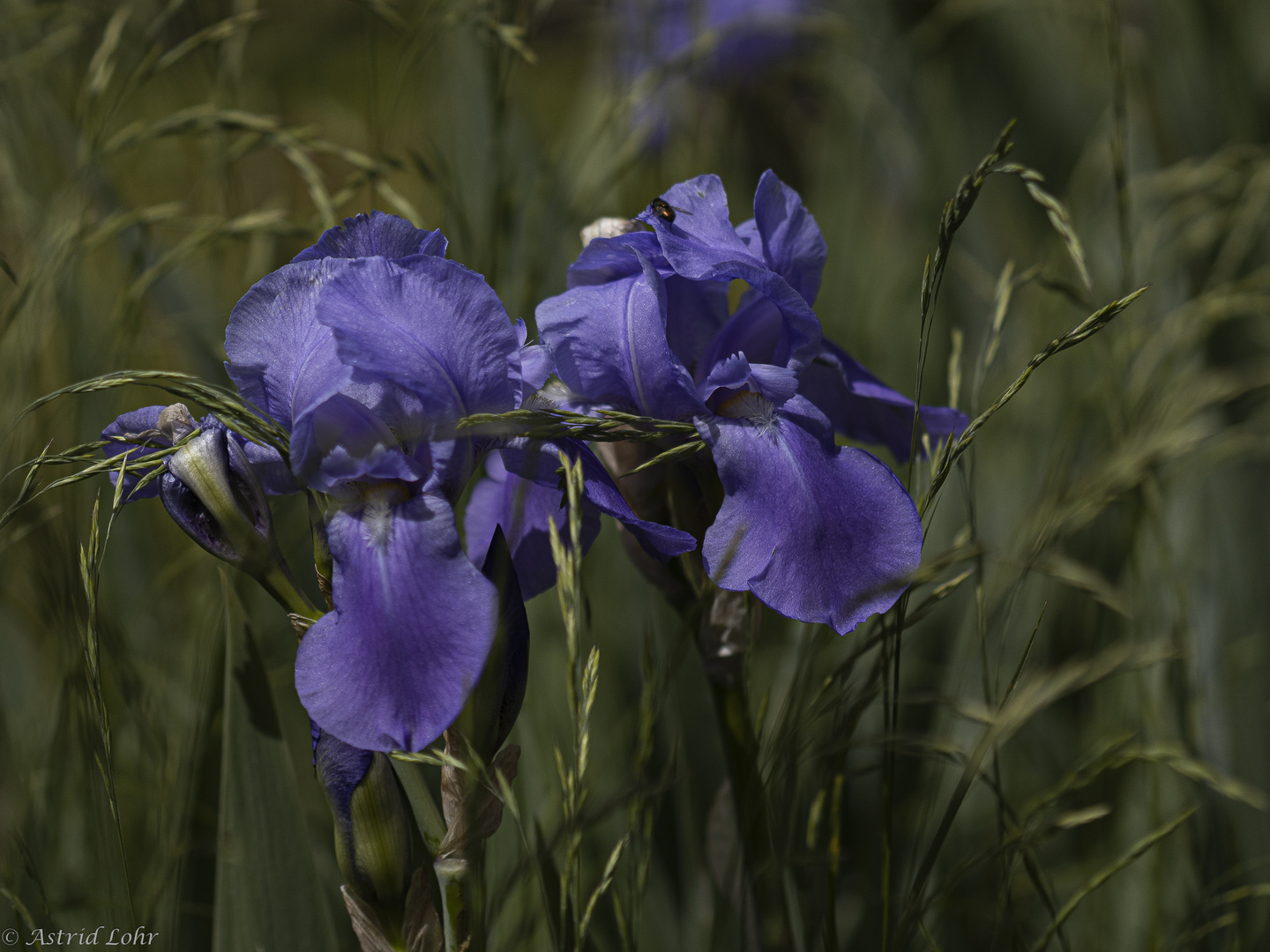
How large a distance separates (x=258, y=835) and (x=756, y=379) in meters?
0.47

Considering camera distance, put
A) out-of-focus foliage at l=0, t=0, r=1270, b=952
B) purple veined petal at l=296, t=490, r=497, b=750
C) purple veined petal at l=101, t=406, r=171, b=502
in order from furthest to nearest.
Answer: out-of-focus foliage at l=0, t=0, r=1270, b=952 < purple veined petal at l=101, t=406, r=171, b=502 < purple veined petal at l=296, t=490, r=497, b=750

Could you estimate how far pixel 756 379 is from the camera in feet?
1.80

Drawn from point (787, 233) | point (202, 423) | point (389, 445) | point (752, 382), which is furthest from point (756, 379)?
point (202, 423)

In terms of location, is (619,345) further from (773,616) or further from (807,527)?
(773,616)

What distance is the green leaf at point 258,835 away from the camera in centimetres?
61

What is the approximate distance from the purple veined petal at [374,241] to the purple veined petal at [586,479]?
0.40 feet

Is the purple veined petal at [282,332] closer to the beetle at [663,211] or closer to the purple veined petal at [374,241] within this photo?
the purple veined petal at [374,241]

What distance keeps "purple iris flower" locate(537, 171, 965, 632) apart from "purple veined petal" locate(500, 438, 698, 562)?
23 mm

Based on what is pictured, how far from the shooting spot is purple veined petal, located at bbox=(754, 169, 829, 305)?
59cm

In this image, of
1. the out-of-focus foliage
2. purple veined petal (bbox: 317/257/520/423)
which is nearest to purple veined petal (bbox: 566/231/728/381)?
purple veined petal (bbox: 317/257/520/423)

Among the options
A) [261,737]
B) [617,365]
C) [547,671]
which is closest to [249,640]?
[261,737]

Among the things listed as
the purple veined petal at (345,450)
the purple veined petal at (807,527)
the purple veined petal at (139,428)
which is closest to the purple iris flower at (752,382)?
the purple veined petal at (807,527)

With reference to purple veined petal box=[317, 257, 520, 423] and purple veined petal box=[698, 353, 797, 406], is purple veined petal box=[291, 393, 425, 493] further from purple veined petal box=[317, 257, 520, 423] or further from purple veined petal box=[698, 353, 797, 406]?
purple veined petal box=[698, 353, 797, 406]

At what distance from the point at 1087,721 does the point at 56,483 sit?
1153mm
